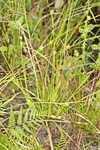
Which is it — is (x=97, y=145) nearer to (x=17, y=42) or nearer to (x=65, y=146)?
(x=65, y=146)

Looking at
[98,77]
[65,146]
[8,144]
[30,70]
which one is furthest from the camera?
[30,70]

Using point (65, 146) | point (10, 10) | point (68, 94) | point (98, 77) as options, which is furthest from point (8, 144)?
point (10, 10)

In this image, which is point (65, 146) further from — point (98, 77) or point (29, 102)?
point (98, 77)

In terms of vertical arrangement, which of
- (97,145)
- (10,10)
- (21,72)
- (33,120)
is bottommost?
(97,145)

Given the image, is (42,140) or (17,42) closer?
(42,140)

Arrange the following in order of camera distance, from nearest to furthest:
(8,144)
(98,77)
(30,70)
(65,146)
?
(8,144) < (65,146) < (98,77) < (30,70)

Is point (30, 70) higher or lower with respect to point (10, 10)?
lower

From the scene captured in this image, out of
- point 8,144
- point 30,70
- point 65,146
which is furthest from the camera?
point 30,70

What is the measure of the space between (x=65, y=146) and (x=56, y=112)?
6.1 inches

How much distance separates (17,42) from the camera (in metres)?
1.19

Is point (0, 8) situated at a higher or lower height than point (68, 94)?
higher

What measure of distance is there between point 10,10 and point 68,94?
1.64 feet

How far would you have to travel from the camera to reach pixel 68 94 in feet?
3.52

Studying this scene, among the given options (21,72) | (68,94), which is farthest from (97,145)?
(21,72)
